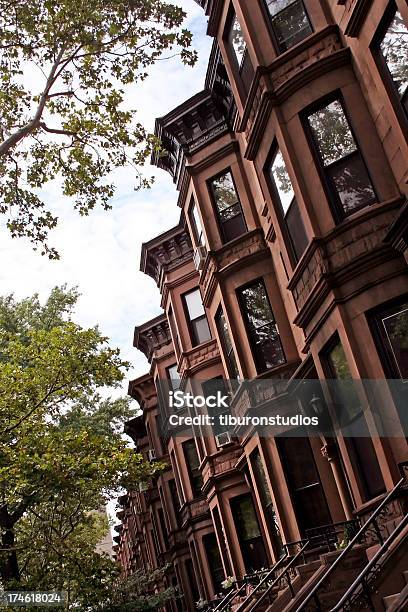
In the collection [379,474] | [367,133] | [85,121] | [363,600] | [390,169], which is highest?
[85,121]

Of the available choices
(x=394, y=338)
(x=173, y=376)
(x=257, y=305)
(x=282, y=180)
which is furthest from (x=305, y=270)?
(x=173, y=376)

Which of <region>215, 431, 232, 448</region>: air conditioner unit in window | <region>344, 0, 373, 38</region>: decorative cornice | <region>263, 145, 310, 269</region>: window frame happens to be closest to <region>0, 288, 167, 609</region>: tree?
<region>215, 431, 232, 448</region>: air conditioner unit in window

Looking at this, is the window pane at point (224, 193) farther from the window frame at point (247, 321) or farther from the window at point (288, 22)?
the window at point (288, 22)

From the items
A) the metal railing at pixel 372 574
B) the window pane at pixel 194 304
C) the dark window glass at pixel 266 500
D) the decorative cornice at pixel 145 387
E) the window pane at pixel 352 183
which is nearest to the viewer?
the metal railing at pixel 372 574

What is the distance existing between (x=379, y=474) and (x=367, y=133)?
17.9ft

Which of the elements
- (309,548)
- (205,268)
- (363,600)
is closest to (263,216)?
(205,268)

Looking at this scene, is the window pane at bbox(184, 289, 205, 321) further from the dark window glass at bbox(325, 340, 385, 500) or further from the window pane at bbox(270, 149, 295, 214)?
the dark window glass at bbox(325, 340, 385, 500)

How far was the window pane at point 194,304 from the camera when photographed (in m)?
25.7

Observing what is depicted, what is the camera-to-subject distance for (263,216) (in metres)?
17.6

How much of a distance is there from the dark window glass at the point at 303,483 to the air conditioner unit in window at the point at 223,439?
20.3 feet

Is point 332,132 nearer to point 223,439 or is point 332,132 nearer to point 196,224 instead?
point 196,224

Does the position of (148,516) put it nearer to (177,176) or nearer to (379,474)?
(177,176)

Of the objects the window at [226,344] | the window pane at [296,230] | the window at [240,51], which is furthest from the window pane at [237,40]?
the window at [226,344]

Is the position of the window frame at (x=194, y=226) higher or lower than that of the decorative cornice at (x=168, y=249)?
lower
